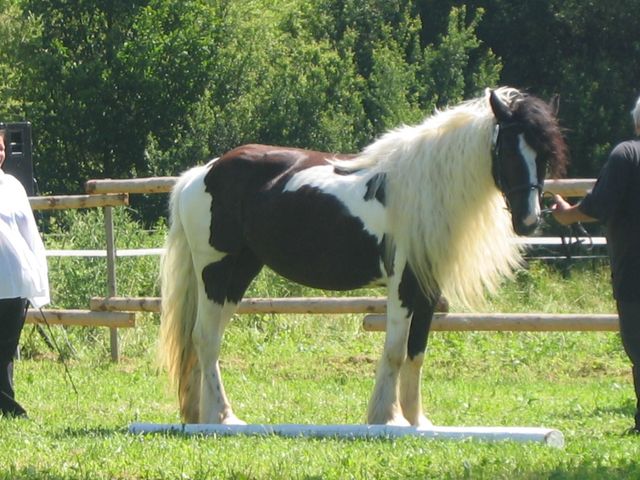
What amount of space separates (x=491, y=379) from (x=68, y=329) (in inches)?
190

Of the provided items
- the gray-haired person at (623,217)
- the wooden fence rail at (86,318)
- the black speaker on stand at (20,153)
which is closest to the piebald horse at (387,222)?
the gray-haired person at (623,217)

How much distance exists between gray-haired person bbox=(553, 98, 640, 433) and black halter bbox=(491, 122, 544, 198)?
169mm

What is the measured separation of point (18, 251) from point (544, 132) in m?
3.42

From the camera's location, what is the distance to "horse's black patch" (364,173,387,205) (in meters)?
7.40

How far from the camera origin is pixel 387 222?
24.1ft

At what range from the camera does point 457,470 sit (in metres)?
5.59

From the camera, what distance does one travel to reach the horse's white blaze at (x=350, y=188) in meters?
7.40

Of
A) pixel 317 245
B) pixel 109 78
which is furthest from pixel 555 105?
pixel 109 78

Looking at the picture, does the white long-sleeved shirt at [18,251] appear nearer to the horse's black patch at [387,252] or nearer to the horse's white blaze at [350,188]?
the horse's white blaze at [350,188]

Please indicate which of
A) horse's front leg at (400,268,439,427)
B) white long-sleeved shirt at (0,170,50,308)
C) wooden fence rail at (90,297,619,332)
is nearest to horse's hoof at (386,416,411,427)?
horse's front leg at (400,268,439,427)

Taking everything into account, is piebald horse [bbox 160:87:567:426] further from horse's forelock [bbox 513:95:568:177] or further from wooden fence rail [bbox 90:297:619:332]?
wooden fence rail [bbox 90:297:619:332]

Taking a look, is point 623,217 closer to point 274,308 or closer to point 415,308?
point 415,308

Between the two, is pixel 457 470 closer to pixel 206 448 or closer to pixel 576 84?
pixel 206 448

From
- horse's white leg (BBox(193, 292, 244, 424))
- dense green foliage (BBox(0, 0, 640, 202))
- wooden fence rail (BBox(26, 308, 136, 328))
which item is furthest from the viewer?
dense green foliage (BBox(0, 0, 640, 202))
